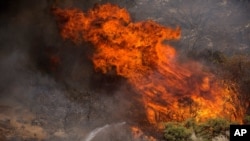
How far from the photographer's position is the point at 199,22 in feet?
66.1

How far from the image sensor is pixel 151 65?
18188 millimetres

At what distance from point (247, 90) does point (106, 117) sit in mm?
7922

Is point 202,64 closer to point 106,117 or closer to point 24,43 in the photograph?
point 106,117

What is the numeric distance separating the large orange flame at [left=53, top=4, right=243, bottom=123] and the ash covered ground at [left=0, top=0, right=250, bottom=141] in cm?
53

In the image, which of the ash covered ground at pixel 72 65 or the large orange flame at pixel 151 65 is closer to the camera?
the ash covered ground at pixel 72 65

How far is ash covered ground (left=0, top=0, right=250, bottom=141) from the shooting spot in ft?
47.5

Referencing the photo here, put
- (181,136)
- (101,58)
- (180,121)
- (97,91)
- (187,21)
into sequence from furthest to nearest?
1. (187,21)
2. (101,58)
3. (97,91)
4. (180,121)
5. (181,136)

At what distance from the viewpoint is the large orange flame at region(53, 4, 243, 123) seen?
16.4 m

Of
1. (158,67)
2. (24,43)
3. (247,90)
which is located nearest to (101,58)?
(158,67)

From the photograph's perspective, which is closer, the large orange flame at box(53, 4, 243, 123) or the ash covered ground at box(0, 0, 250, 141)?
the ash covered ground at box(0, 0, 250, 141)

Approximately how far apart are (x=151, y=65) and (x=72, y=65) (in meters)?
4.48

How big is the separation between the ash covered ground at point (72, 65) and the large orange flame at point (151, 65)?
21.1 inches

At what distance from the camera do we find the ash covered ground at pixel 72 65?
47.5 feet

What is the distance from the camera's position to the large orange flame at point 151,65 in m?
16.4
